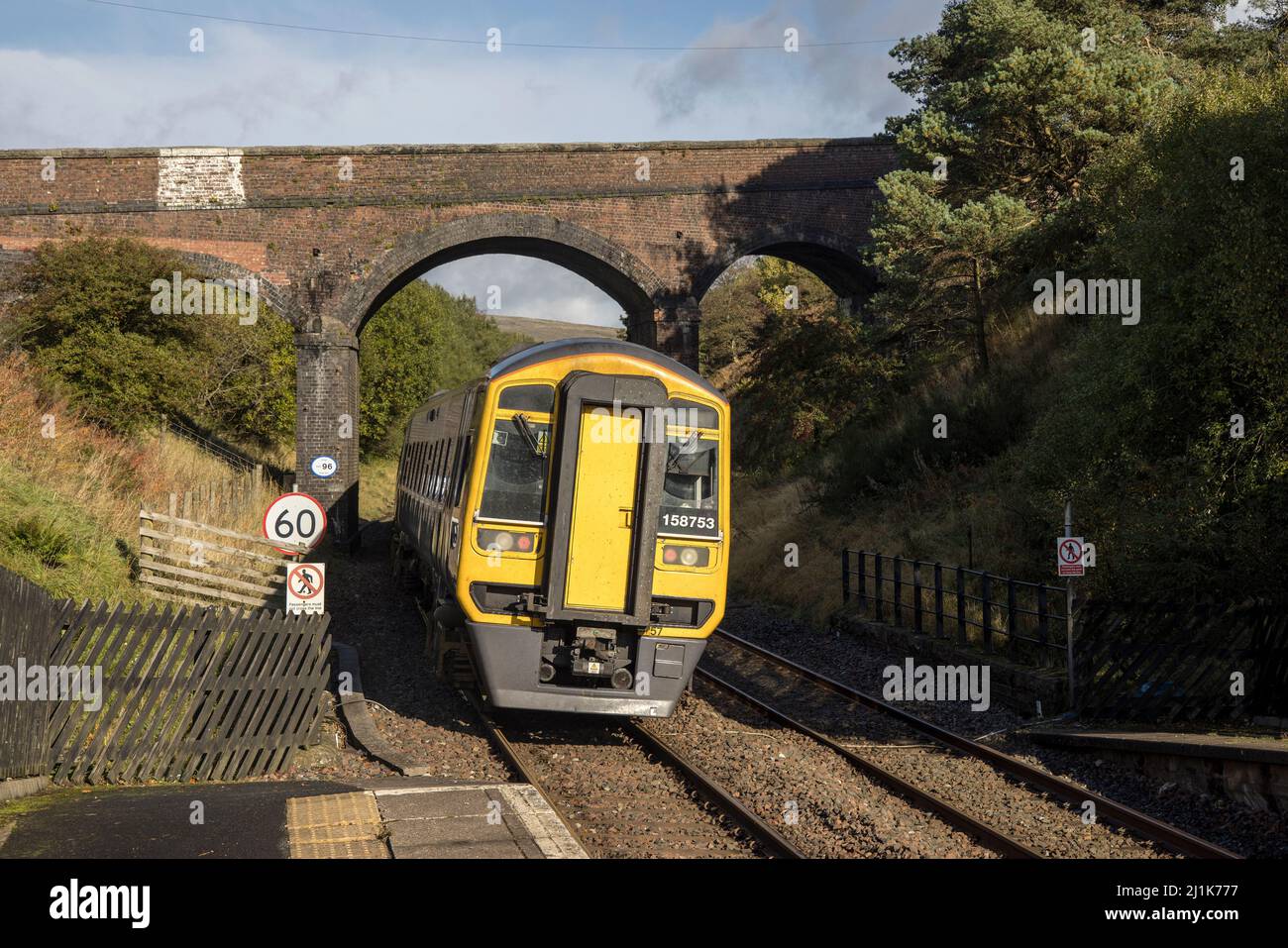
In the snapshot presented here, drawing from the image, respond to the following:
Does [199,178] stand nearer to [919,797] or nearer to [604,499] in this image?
[604,499]

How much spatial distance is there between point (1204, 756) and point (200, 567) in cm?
1313

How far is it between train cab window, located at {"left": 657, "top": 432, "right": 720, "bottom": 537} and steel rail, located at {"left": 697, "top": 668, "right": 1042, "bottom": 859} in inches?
95.0

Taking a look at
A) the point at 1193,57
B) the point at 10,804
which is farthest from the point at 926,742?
the point at 1193,57

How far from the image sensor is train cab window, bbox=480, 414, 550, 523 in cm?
1039

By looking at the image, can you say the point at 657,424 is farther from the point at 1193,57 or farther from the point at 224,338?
the point at 224,338

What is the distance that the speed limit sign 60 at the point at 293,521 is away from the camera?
10758mm

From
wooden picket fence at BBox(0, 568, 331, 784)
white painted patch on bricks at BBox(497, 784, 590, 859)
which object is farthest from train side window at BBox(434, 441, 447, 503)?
white painted patch on bricks at BBox(497, 784, 590, 859)

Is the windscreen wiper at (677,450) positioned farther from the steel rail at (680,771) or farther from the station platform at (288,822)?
the station platform at (288,822)

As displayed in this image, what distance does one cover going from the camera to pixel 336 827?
7.37 meters

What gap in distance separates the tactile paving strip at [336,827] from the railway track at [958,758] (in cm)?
415

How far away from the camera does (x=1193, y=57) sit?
2630 centimetres

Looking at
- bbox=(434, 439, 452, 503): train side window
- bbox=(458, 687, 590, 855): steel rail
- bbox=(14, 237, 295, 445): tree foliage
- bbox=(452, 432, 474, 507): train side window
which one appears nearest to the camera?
bbox=(458, 687, 590, 855): steel rail

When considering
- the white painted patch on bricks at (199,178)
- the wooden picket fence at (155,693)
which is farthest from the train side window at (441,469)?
the white painted patch on bricks at (199,178)

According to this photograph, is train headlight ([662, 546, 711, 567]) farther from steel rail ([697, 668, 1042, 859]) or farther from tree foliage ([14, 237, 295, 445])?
tree foliage ([14, 237, 295, 445])
